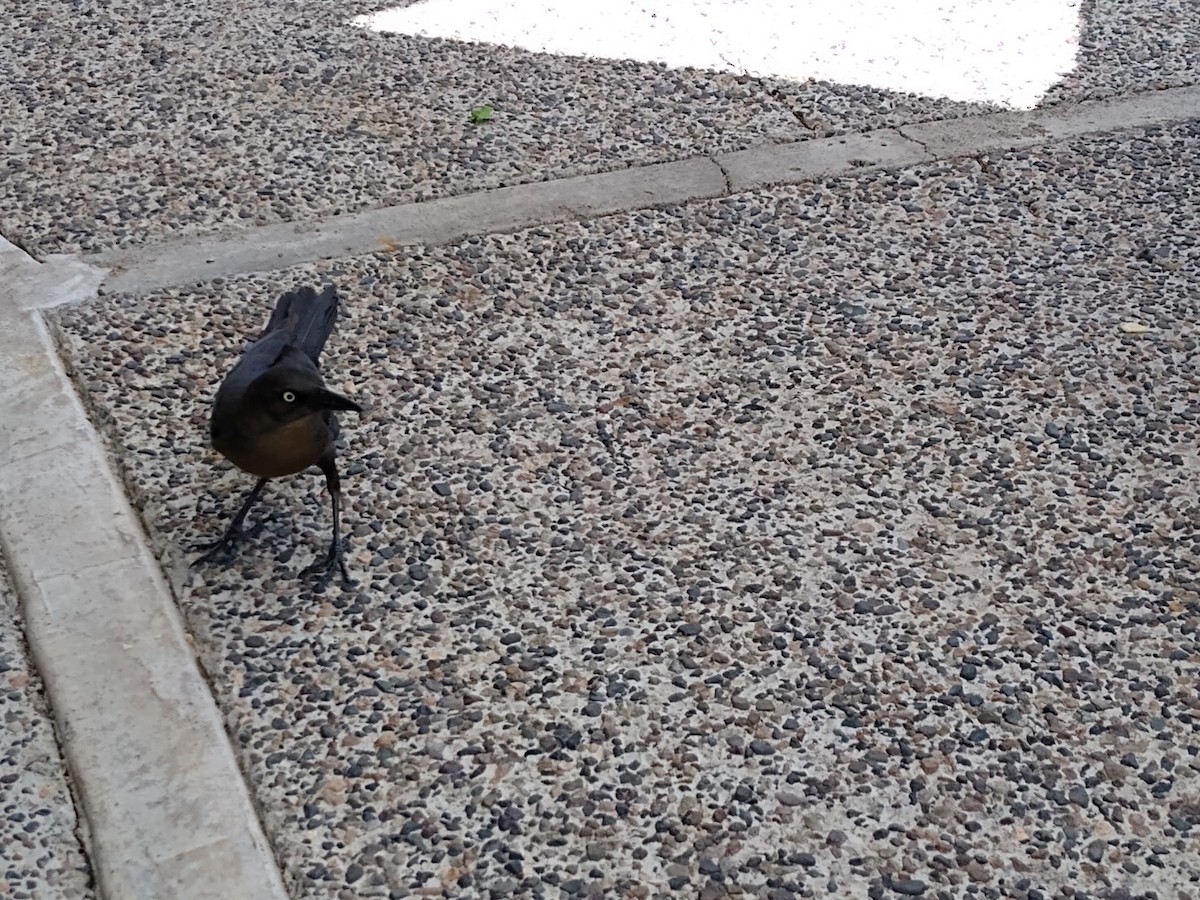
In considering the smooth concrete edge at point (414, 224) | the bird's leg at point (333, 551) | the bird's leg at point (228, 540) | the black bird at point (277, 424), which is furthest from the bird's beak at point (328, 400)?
the smooth concrete edge at point (414, 224)

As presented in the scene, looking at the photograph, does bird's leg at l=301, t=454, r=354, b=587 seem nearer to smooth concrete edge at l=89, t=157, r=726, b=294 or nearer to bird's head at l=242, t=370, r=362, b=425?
bird's head at l=242, t=370, r=362, b=425

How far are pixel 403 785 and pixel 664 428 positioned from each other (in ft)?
3.78

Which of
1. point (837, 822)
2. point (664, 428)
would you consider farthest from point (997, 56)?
point (837, 822)

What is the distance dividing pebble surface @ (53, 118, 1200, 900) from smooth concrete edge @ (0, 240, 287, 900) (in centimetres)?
6

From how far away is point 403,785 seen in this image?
7.88 ft

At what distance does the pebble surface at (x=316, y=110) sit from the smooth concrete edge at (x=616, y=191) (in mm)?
65

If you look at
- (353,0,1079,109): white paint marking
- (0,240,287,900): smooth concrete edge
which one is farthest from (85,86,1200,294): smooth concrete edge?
(0,240,287,900): smooth concrete edge

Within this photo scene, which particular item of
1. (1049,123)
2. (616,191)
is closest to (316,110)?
(616,191)

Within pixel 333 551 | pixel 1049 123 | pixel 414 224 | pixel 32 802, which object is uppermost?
pixel 1049 123

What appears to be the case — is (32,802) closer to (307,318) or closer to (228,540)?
(228,540)

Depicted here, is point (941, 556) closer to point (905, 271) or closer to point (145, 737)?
point (905, 271)

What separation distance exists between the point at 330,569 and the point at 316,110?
2.13 metres

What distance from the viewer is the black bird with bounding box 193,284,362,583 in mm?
2648

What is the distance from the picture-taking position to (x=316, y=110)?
448cm
